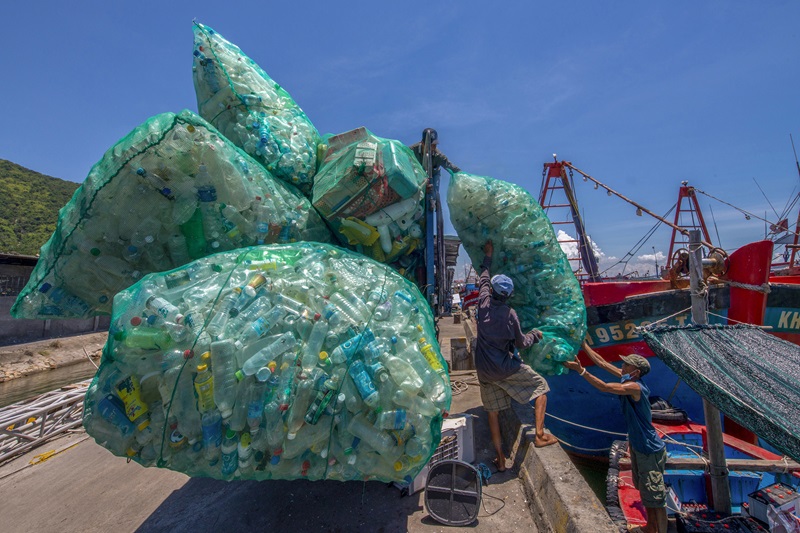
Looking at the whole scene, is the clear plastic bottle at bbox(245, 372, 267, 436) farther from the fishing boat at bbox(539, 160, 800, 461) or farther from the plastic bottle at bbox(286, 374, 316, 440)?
the fishing boat at bbox(539, 160, 800, 461)

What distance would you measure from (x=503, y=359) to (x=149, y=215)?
8.84 ft

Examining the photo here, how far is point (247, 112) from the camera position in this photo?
2963 mm

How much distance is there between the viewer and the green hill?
2973 cm

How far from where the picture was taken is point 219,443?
168 cm

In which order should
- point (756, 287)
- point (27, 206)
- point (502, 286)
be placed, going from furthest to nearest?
point (27, 206), point (756, 287), point (502, 286)

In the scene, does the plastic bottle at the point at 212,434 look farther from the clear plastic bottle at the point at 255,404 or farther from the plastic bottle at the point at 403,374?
the plastic bottle at the point at 403,374

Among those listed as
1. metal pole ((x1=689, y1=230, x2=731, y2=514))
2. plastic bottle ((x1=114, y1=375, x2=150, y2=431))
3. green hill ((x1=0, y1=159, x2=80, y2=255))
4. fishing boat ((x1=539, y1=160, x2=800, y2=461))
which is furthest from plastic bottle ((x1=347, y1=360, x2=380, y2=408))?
green hill ((x1=0, y1=159, x2=80, y2=255))

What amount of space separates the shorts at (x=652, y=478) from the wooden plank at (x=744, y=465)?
28.9 inches

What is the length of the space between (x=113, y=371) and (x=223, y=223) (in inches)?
40.9

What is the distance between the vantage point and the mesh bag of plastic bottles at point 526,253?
3229 millimetres

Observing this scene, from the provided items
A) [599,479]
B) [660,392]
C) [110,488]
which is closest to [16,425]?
[110,488]

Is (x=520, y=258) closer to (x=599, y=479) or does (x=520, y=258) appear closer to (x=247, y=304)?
(x=247, y=304)

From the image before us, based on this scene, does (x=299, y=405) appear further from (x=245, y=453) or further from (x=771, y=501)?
(x=771, y=501)

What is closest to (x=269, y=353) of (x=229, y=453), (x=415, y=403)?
(x=229, y=453)
